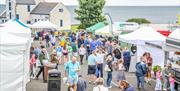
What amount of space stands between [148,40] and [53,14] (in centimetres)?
7717

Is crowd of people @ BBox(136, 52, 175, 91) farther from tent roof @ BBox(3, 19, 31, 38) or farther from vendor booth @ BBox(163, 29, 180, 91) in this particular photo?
tent roof @ BBox(3, 19, 31, 38)

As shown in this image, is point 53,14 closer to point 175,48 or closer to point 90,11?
point 90,11

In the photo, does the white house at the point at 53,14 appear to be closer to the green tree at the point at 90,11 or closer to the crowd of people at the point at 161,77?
the green tree at the point at 90,11

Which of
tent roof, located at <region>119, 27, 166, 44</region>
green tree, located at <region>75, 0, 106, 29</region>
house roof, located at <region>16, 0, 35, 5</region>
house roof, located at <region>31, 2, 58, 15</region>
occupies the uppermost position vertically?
house roof, located at <region>16, 0, 35, 5</region>

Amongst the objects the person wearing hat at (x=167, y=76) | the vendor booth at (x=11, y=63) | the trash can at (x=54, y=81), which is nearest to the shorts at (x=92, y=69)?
the person wearing hat at (x=167, y=76)

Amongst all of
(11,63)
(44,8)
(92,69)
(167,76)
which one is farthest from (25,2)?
(11,63)

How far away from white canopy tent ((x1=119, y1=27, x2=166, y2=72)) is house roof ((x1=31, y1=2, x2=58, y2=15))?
248 ft

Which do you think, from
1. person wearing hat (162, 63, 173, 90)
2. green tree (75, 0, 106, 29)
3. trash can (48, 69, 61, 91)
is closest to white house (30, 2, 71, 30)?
green tree (75, 0, 106, 29)

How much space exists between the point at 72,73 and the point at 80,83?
2225mm

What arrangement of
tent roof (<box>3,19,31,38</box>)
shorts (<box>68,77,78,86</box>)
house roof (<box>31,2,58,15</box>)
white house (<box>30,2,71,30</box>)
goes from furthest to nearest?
1. house roof (<box>31,2,58,15</box>)
2. white house (<box>30,2,71,30</box>)
3. tent roof (<box>3,19,31,38</box>)
4. shorts (<box>68,77,78,86</box>)

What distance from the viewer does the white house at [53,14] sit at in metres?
105

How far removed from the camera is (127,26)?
45906mm

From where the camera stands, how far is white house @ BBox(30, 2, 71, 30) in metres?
105

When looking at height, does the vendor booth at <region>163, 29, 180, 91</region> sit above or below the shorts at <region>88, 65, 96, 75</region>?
above
